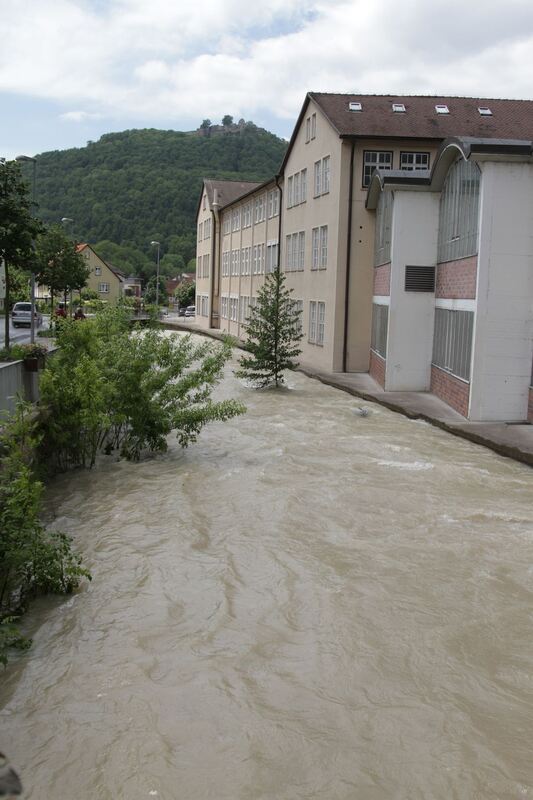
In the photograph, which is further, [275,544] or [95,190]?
[95,190]

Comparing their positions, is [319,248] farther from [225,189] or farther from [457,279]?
[225,189]

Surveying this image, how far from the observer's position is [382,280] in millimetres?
26500

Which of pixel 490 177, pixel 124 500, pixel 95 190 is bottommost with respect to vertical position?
pixel 124 500

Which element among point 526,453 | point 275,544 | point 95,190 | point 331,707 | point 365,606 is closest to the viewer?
point 331,707

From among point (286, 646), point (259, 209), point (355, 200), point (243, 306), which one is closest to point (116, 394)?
point (286, 646)

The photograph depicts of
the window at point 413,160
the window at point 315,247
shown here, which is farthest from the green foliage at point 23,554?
the window at point 315,247

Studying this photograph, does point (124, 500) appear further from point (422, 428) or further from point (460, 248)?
point (460, 248)

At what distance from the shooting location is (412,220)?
23.2 metres

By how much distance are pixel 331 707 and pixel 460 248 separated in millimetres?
14830

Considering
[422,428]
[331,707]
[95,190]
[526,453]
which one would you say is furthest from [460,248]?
[95,190]

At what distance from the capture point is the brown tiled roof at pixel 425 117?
29031mm

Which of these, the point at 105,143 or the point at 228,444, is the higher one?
the point at 105,143

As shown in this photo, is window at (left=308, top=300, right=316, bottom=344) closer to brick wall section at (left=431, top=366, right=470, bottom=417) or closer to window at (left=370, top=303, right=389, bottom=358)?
window at (left=370, top=303, right=389, bottom=358)

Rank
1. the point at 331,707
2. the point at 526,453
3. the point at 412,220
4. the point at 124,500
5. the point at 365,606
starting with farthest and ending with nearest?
the point at 412,220 < the point at 526,453 < the point at 124,500 < the point at 365,606 < the point at 331,707
